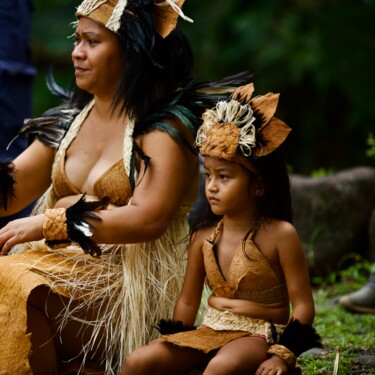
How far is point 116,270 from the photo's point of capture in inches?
125

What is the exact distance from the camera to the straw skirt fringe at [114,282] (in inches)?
117

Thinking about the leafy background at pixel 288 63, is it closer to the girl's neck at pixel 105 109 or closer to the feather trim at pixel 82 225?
the girl's neck at pixel 105 109

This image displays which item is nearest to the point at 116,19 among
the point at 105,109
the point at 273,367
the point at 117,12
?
the point at 117,12

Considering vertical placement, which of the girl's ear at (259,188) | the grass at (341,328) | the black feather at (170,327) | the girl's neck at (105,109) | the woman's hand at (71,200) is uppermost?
the girl's neck at (105,109)

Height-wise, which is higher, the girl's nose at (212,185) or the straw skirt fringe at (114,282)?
the girl's nose at (212,185)

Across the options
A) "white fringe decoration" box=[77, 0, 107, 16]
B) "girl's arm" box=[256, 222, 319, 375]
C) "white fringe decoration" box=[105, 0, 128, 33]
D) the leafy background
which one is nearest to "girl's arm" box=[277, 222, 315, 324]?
"girl's arm" box=[256, 222, 319, 375]

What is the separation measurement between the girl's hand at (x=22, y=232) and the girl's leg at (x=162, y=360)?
54 cm

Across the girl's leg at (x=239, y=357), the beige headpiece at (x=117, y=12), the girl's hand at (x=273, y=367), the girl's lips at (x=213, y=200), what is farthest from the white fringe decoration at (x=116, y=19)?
the girl's hand at (x=273, y=367)

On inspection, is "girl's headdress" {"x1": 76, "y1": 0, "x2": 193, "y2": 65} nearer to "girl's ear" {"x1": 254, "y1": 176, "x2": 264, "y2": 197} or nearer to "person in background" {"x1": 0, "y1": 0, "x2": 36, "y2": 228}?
"girl's ear" {"x1": 254, "y1": 176, "x2": 264, "y2": 197}

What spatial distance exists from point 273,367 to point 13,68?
246 cm

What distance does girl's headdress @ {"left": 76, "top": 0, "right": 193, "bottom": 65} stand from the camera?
3.10 metres

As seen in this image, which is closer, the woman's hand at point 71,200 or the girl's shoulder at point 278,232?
the girl's shoulder at point 278,232

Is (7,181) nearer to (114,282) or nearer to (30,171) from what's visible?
(30,171)

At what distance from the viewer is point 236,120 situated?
2766mm
